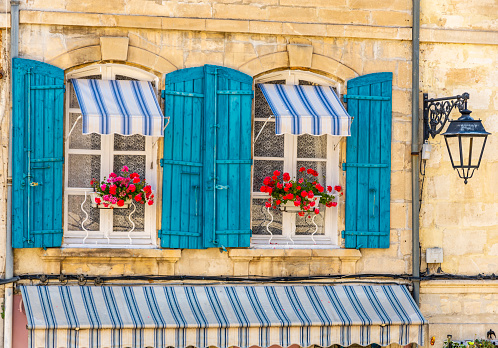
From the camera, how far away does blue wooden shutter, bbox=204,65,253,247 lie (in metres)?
7.44

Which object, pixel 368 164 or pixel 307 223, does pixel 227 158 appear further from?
pixel 368 164

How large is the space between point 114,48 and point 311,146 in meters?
2.20

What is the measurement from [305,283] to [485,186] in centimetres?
213

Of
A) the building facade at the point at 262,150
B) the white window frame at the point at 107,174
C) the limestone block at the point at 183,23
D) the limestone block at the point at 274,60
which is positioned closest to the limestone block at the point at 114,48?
the building facade at the point at 262,150

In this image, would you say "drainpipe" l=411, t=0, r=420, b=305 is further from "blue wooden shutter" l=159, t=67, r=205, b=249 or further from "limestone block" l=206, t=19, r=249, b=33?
"blue wooden shutter" l=159, t=67, r=205, b=249

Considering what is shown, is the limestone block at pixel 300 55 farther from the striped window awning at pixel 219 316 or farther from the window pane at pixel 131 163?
the striped window awning at pixel 219 316

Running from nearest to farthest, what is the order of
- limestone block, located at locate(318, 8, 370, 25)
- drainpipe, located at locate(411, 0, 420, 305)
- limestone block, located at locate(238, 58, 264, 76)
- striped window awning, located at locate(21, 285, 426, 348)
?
striped window awning, located at locate(21, 285, 426, 348), limestone block, located at locate(238, 58, 264, 76), limestone block, located at locate(318, 8, 370, 25), drainpipe, located at locate(411, 0, 420, 305)

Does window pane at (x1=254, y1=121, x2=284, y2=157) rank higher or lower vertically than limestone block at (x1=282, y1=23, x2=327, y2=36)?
lower

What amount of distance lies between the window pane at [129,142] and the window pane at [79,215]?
1.90 ft

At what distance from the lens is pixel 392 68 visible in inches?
310

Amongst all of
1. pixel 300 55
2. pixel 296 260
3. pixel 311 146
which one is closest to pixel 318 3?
pixel 300 55

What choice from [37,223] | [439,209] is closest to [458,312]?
[439,209]

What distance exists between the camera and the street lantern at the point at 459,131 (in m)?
7.16

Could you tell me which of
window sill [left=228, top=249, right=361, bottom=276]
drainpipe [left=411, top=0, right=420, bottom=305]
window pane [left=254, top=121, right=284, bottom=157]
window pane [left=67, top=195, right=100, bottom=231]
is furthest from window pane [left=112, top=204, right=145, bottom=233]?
drainpipe [left=411, top=0, right=420, bottom=305]
